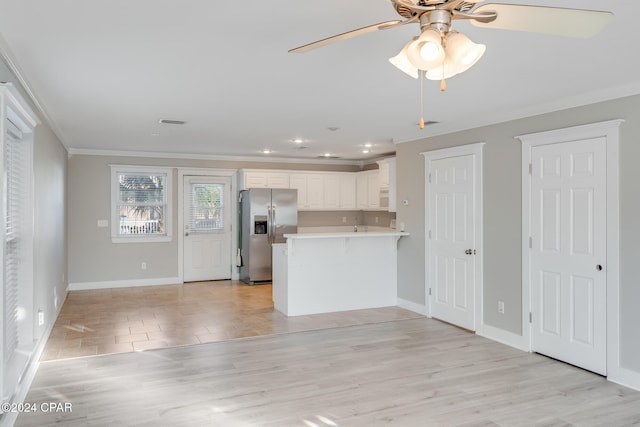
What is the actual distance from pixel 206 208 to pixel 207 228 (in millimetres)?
371

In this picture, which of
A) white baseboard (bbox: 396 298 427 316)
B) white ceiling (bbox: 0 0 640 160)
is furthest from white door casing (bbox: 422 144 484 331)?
white ceiling (bbox: 0 0 640 160)

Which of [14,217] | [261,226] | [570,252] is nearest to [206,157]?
[261,226]

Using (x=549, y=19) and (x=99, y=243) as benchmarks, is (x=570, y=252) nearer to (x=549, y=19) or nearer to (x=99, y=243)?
(x=549, y=19)

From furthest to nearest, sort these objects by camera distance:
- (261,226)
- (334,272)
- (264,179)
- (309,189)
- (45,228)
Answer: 1. (309,189)
2. (264,179)
3. (261,226)
4. (334,272)
5. (45,228)

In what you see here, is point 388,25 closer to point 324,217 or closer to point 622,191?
point 622,191

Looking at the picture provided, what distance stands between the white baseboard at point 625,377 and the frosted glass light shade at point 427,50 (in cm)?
325

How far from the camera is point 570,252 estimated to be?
406 centimetres

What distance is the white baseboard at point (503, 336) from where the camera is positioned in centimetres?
450

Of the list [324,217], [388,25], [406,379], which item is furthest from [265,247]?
[388,25]

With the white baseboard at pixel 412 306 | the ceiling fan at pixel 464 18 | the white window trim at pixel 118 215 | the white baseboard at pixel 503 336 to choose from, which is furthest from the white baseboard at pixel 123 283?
the ceiling fan at pixel 464 18

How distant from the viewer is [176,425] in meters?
2.90

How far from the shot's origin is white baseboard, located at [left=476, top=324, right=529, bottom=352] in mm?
4496

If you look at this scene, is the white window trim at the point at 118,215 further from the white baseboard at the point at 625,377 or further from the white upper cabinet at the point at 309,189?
the white baseboard at the point at 625,377

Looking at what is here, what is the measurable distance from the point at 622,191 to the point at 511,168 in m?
1.12
